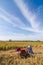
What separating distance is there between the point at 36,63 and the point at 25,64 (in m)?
0.67

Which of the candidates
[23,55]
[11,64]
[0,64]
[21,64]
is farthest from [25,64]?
[23,55]

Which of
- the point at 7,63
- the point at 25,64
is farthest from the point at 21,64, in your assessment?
the point at 7,63

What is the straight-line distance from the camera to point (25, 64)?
8047 millimetres

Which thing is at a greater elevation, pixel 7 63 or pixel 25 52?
pixel 25 52

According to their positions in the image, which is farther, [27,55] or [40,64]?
[27,55]

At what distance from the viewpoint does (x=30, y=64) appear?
26.4 feet

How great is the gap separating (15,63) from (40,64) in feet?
5.06

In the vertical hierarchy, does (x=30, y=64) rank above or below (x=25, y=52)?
below

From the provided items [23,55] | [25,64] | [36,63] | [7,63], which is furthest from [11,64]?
[23,55]

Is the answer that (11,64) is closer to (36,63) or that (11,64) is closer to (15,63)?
(15,63)

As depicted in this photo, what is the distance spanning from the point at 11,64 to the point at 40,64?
1708 mm

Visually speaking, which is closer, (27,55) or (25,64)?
(25,64)

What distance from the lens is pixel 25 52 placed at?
11.0m

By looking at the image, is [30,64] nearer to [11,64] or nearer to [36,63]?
[36,63]
